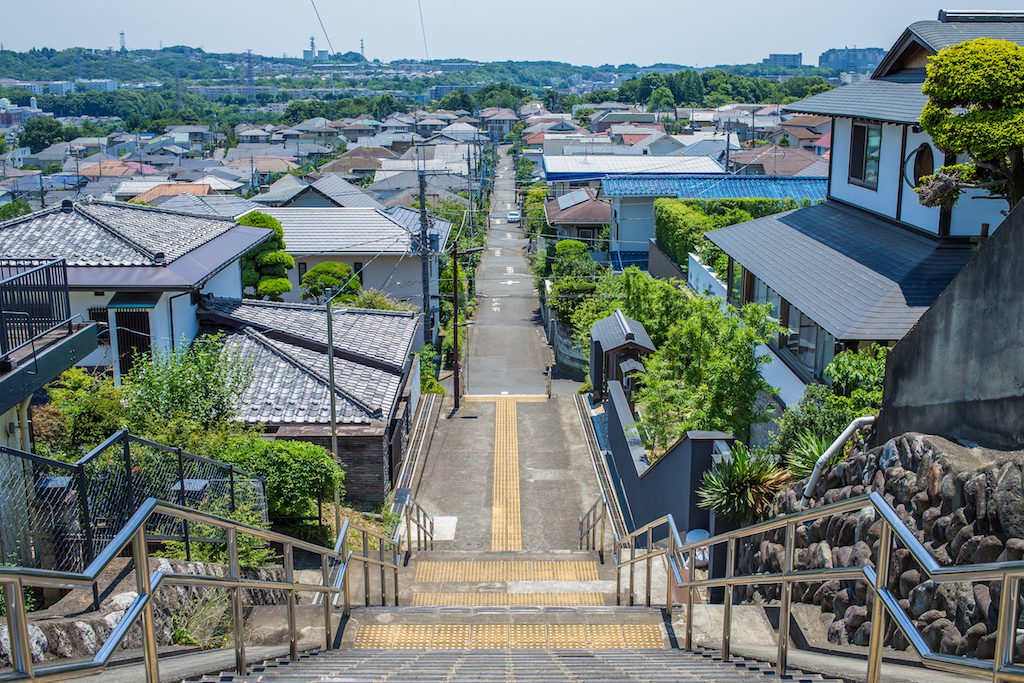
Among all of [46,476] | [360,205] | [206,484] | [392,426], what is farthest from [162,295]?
[360,205]

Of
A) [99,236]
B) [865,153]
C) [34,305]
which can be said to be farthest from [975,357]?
[99,236]

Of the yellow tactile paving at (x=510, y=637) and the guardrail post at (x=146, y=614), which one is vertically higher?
the guardrail post at (x=146, y=614)

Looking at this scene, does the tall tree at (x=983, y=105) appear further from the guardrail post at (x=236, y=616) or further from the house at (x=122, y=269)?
the house at (x=122, y=269)

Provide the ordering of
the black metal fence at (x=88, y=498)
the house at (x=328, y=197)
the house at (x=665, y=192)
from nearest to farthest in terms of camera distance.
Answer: the black metal fence at (x=88, y=498) < the house at (x=665, y=192) < the house at (x=328, y=197)

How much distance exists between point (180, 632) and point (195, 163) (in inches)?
4509

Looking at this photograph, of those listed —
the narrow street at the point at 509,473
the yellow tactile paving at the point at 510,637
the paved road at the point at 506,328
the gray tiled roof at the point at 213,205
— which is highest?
the gray tiled roof at the point at 213,205

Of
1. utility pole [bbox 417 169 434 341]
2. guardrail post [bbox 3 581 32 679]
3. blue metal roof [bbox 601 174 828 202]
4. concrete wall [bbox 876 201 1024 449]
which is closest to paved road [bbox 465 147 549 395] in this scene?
utility pole [bbox 417 169 434 341]

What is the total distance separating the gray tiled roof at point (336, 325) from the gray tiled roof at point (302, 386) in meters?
0.46

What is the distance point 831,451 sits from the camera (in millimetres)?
10414

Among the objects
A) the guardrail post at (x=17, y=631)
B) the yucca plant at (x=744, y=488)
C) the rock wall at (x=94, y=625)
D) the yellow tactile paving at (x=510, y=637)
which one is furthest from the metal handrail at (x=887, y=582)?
the yucca plant at (x=744, y=488)

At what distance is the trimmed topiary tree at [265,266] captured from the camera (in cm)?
3525

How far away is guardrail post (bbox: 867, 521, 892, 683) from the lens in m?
4.39

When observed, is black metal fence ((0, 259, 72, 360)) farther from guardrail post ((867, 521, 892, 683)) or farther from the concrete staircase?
guardrail post ((867, 521, 892, 683))

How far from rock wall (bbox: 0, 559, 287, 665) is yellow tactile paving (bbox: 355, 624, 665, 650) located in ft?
5.72
